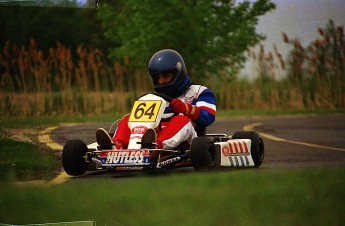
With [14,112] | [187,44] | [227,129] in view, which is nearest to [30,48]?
[14,112]

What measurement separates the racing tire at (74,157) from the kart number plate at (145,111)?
397 mm

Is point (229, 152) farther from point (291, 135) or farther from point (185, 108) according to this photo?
point (291, 135)

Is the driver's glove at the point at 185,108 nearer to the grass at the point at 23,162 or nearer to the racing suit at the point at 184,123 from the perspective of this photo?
the racing suit at the point at 184,123

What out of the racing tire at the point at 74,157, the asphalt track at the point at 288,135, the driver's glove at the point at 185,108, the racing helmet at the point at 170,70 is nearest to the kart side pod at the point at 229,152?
the asphalt track at the point at 288,135

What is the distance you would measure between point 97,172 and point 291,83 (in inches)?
59.4

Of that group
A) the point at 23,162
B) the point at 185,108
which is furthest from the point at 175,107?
the point at 23,162

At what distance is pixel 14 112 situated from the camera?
8359 millimetres

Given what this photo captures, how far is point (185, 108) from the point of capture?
354 inches

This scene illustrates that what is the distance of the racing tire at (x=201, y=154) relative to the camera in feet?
28.6

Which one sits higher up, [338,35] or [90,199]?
[338,35]

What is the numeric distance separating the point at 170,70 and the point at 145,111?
13.3 inches

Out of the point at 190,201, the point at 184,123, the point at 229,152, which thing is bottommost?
the point at 190,201

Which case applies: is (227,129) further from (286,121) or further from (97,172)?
(97,172)

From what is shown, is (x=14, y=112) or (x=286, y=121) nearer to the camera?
(x=14, y=112)
